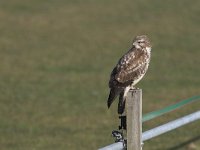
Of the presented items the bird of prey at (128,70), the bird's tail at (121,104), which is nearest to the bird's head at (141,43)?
the bird of prey at (128,70)

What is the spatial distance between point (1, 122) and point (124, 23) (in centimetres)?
1254

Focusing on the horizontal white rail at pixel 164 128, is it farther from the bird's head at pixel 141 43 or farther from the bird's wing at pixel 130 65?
the bird's head at pixel 141 43

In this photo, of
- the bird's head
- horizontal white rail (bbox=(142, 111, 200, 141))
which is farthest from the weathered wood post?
the bird's head

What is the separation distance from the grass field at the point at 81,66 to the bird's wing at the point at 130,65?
391 cm

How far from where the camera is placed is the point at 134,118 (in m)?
6.37

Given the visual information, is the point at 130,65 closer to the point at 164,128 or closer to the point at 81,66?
the point at 164,128

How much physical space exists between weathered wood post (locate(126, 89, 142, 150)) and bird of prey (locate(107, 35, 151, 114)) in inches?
10.2

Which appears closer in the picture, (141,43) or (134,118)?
(134,118)

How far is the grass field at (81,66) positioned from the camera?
12.3 m

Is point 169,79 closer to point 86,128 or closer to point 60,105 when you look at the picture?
point 60,105

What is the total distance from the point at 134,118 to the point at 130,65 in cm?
90

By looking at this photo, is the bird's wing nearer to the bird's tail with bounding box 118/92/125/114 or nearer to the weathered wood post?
the bird's tail with bounding box 118/92/125/114

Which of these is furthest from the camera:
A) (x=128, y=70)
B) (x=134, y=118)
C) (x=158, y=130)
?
(x=158, y=130)

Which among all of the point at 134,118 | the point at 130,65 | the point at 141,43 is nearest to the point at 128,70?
the point at 130,65
